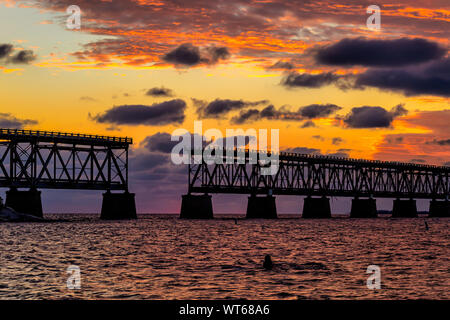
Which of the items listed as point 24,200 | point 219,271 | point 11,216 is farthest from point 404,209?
point 219,271

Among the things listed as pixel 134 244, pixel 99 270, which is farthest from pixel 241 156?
pixel 99 270

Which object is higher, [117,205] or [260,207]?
[117,205]

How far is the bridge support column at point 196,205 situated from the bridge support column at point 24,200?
121ft

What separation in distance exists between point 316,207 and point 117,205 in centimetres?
6442

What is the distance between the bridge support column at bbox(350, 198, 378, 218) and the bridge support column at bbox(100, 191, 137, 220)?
83.7 metres

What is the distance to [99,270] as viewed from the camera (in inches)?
1501

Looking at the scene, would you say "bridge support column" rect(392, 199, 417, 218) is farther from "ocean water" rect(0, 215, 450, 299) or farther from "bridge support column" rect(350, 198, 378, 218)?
"ocean water" rect(0, 215, 450, 299)

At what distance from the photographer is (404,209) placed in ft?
653

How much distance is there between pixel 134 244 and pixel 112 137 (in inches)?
2171

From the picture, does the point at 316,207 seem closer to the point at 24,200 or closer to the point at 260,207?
the point at 260,207

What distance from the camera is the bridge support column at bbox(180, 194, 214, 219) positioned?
431ft

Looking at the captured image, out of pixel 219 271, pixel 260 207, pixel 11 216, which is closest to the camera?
pixel 219 271

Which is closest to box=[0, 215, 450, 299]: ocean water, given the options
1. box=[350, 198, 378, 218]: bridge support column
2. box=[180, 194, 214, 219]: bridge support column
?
box=[180, 194, 214, 219]: bridge support column
